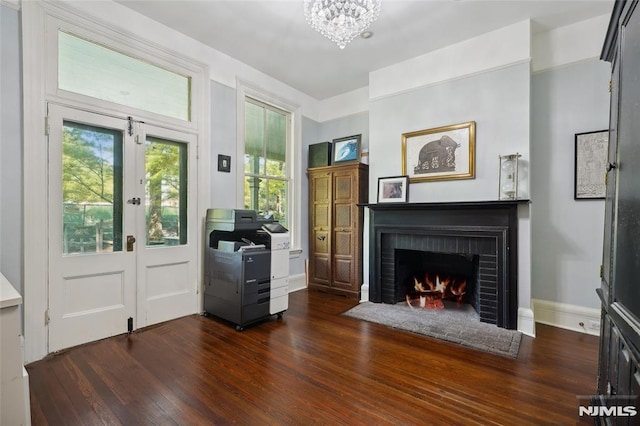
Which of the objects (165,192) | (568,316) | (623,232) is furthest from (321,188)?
(623,232)

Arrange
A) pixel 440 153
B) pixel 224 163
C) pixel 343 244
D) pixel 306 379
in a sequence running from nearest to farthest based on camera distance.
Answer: pixel 306 379 → pixel 440 153 → pixel 224 163 → pixel 343 244

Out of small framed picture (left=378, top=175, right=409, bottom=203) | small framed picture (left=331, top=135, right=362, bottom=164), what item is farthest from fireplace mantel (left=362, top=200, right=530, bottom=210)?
small framed picture (left=331, top=135, right=362, bottom=164)

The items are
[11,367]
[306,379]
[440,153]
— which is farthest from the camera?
[440,153]

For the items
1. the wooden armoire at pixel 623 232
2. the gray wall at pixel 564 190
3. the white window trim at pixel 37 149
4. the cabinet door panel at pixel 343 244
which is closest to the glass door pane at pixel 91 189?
the white window trim at pixel 37 149

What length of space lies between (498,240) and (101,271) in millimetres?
3884

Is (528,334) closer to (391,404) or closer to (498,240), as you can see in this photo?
(498,240)

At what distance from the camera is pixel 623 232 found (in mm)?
1113

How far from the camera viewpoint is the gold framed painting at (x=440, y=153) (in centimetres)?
324

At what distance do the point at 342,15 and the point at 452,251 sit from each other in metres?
2.60

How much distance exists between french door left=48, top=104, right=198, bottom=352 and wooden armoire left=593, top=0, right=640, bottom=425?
3.42 metres

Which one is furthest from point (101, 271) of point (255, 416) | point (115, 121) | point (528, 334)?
point (528, 334)

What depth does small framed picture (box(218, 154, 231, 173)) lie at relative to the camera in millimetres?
3527

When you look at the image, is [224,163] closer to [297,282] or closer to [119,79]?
[119,79]

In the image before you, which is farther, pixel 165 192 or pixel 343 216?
pixel 343 216
